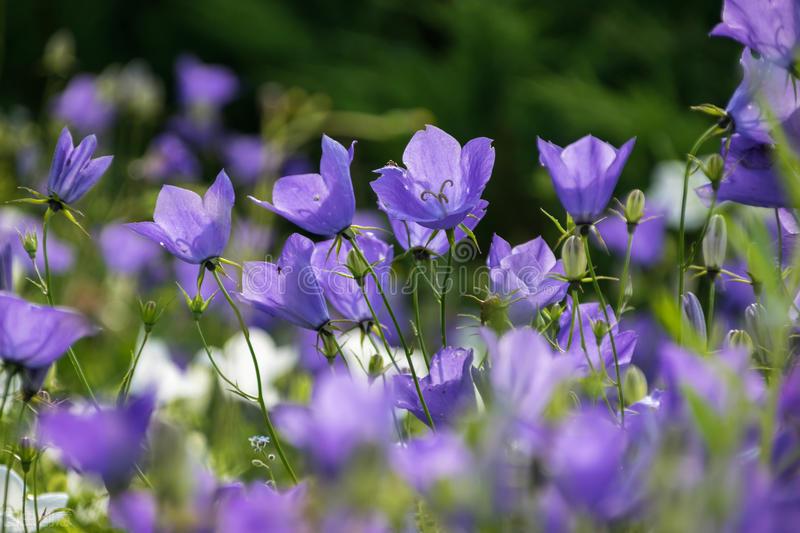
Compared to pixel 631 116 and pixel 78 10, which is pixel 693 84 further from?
pixel 78 10

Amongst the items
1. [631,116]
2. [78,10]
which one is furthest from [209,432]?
[78,10]

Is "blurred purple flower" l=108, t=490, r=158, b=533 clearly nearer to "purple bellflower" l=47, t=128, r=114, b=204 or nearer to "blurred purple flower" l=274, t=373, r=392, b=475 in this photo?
"blurred purple flower" l=274, t=373, r=392, b=475

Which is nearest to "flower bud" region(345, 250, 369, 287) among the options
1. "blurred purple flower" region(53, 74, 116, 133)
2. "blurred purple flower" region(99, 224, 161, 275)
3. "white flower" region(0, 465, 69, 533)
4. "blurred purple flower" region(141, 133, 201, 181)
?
"white flower" region(0, 465, 69, 533)

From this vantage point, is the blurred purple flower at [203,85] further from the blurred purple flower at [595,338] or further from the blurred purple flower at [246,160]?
the blurred purple flower at [595,338]

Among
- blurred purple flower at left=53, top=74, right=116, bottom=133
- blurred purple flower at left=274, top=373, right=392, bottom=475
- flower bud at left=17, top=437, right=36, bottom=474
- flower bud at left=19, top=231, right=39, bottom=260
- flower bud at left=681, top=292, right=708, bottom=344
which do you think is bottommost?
blurred purple flower at left=53, top=74, right=116, bottom=133

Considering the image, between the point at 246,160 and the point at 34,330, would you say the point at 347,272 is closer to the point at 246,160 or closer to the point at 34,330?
the point at 34,330

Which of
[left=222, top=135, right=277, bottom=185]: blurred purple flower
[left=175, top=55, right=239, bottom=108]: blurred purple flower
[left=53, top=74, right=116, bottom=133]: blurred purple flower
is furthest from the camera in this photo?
[left=175, top=55, right=239, bottom=108]: blurred purple flower

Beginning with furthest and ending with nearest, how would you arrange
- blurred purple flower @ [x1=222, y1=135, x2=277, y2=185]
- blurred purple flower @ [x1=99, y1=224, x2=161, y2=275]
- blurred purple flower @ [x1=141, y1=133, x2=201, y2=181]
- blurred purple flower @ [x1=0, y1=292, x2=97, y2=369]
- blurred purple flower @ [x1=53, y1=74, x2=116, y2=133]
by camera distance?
1. blurred purple flower @ [x1=222, y1=135, x2=277, y2=185]
2. blurred purple flower @ [x1=53, y1=74, x2=116, y2=133]
3. blurred purple flower @ [x1=99, y1=224, x2=161, y2=275]
4. blurred purple flower @ [x1=141, y1=133, x2=201, y2=181]
5. blurred purple flower @ [x1=0, y1=292, x2=97, y2=369]
